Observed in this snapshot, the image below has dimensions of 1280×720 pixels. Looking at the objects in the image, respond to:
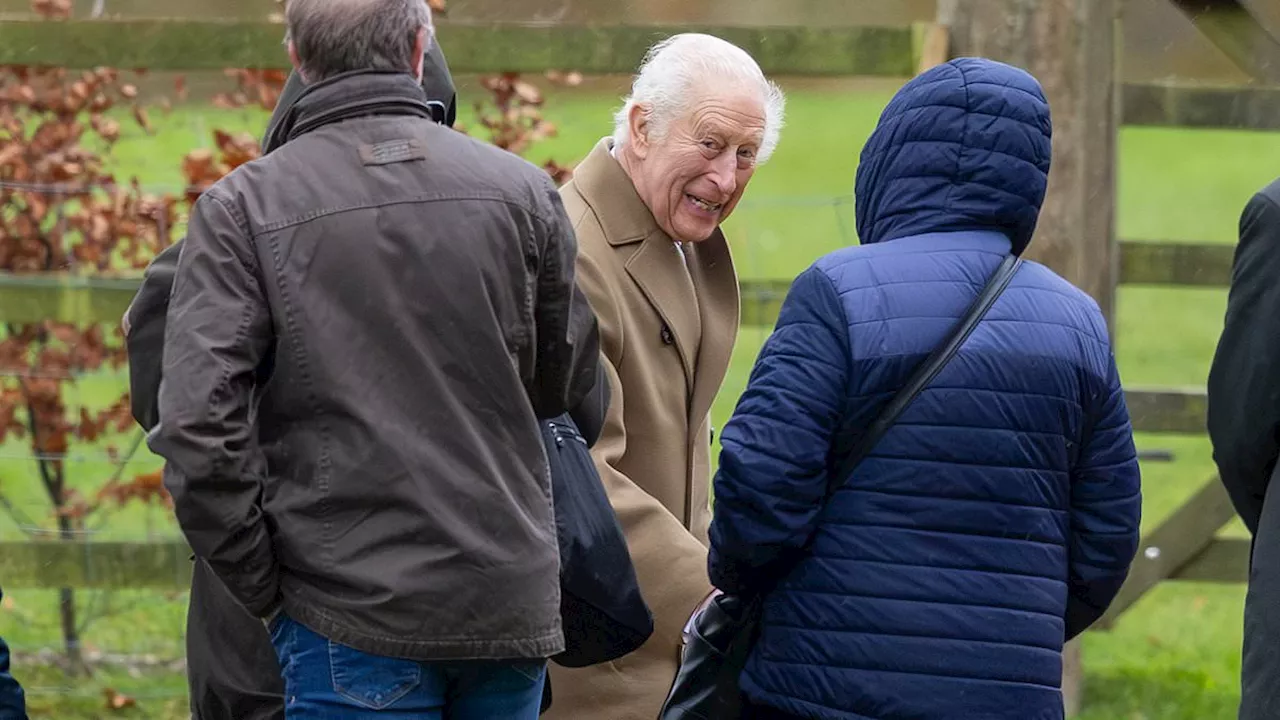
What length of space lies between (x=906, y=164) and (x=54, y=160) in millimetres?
3201

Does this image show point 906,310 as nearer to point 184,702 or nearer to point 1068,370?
point 1068,370

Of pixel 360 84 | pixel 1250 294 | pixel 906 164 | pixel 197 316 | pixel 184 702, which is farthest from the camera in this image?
pixel 184 702

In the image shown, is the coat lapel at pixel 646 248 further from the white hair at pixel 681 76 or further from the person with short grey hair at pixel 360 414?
the person with short grey hair at pixel 360 414

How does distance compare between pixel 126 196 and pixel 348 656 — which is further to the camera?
pixel 126 196

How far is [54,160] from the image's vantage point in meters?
5.20

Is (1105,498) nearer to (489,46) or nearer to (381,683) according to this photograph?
(381,683)

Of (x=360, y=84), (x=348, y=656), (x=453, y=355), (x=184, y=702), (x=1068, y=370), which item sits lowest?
(x=184, y=702)

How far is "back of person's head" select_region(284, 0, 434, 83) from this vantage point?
2.60 meters

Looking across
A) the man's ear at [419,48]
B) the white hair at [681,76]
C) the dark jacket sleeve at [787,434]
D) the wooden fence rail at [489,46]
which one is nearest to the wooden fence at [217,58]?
the wooden fence rail at [489,46]

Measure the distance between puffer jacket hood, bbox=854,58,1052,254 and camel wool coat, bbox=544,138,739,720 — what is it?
59cm

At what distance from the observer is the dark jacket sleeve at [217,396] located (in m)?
2.41

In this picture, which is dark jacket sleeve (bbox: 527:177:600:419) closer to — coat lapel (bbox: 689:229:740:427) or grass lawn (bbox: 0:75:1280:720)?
coat lapel (bbox: 689:229:740:427)

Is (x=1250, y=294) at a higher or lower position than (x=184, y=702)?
higher

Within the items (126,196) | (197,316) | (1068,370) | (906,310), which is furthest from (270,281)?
(126,196)
